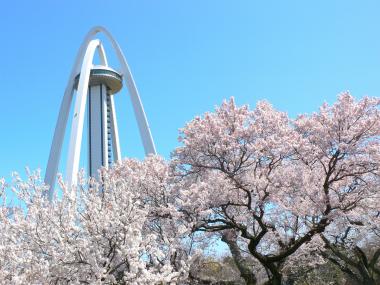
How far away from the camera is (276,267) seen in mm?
10148

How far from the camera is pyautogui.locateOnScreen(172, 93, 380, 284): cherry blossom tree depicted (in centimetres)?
986

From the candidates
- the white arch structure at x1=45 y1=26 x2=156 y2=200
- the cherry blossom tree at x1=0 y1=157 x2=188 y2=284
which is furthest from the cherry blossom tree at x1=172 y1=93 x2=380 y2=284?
the white arch structure at x1=45 y1=26 x2=156 y2=200

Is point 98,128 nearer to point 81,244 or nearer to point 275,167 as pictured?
point 275,167

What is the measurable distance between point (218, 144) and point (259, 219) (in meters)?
1.94

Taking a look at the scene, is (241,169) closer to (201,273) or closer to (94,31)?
(201,273)

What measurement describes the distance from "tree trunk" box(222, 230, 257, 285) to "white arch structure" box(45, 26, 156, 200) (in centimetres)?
1697

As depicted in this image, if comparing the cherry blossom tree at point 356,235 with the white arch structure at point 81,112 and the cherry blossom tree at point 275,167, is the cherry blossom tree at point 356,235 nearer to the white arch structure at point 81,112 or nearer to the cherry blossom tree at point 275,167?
the cherry blossom tree at point 275,167

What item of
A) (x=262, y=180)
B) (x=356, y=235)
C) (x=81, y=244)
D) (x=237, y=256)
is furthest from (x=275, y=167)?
(x=81, y=244)

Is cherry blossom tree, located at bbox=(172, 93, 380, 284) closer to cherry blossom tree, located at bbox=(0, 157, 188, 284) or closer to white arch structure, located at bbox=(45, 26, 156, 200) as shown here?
cherry blossom tree, located at bbox=(0, 157, 188, 284)

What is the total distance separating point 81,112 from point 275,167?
2220 centimetres

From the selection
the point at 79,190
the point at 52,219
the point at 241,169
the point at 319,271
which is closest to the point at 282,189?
the point at 241,169

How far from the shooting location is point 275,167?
35.4 ft

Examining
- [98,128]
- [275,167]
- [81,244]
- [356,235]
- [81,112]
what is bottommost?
[81,244]

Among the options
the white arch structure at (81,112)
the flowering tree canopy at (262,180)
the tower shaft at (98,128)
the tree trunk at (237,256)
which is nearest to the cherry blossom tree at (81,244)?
the flowering tree canopy at (262,180)
